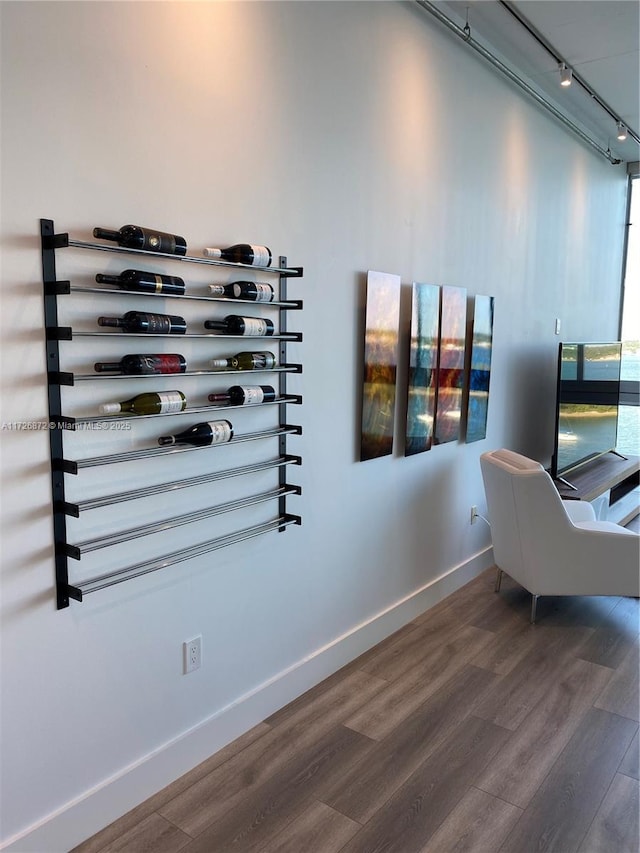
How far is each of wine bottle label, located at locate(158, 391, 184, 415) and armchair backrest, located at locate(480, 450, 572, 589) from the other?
6.34 ft

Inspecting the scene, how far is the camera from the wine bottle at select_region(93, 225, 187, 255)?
1.81 m

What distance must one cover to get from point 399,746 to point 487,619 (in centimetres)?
123

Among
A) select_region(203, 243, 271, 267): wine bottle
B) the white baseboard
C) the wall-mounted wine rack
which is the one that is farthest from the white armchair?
select_region(203, 243, 271, 267): wine bottle

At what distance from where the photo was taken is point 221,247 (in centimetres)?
223

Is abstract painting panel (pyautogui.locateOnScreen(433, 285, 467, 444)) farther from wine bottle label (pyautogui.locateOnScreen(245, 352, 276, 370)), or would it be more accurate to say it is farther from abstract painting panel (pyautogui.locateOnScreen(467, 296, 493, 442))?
wine bottle label (pyautogui.locateOnScreen(245, 352, 276, 370))

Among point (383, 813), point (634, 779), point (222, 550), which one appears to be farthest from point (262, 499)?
point (634, 779)

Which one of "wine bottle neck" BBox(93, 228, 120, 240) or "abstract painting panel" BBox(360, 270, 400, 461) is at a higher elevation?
"wine bottle neck" BBox(93, 228, 120, 240)

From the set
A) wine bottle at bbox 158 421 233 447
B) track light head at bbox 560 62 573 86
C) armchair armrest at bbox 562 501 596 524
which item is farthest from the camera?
armchair armrest at bbox 562 501 596 524

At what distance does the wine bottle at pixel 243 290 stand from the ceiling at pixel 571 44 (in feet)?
6.16

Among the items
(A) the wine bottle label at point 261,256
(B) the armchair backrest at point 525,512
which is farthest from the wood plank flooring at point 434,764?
(A) the wine bottle label at point 261,256

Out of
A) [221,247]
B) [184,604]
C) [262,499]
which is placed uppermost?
[221,247]

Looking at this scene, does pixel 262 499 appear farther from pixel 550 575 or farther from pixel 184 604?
pixel 550 575

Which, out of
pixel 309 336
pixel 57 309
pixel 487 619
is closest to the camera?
pixel 57 309

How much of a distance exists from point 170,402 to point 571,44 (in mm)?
3197
